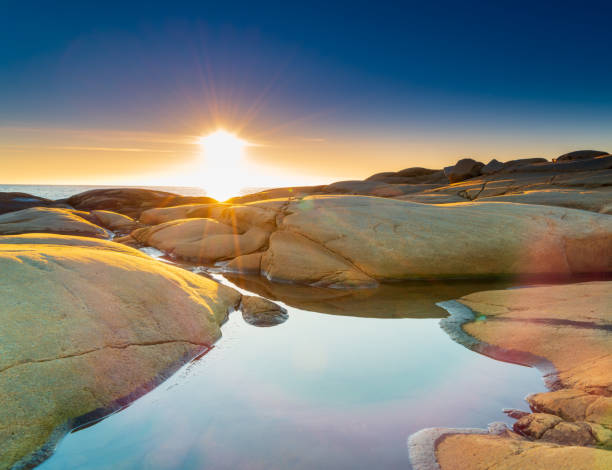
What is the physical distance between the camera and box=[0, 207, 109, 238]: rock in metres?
15.4

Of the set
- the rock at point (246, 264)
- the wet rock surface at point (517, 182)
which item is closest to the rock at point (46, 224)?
the rock at point (246, 264)

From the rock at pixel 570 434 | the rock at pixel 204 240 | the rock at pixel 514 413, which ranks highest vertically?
the rock at pixel 204 240

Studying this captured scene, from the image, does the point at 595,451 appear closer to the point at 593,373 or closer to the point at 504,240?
the point at 593,373

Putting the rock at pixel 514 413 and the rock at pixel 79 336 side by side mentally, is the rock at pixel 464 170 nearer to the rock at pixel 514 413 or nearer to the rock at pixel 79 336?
the rock at pixel 79 336

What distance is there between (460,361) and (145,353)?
406 cm

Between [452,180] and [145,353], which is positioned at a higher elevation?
[452,180]

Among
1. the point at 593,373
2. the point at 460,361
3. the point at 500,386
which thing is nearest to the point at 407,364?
the point at 460,361

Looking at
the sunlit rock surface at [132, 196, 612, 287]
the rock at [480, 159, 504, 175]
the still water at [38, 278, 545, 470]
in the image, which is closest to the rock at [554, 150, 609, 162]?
the rock at [480, 159, 504, 175]

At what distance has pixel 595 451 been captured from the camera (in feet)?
8.88

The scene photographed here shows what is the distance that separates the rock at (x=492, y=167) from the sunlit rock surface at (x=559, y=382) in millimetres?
27571

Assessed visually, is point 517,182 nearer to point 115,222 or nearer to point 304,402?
point 304,402

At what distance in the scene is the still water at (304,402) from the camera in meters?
3.27

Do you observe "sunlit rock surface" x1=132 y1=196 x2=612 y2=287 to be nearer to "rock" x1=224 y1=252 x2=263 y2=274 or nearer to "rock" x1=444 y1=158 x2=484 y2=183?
"rock" x1=224 y1=252 x2=263 y2=274

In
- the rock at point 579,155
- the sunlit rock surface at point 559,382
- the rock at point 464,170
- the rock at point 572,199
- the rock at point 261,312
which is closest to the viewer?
the sunlit rock surface at point 559,382
